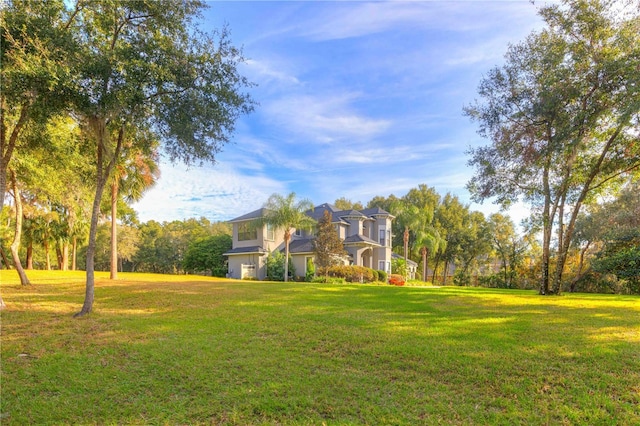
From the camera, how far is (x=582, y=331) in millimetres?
7977

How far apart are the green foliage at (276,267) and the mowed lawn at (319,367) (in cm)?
1733

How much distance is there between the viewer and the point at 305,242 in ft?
101

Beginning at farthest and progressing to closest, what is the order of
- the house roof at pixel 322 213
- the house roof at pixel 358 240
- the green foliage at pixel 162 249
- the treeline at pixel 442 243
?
1. the green foliage at pixel 162 249
2. the house roof at pixel 322 213
3. the house roof at pixel 358 240
4. the treeline at pixel 442 243

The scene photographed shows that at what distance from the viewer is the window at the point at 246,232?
30.3m

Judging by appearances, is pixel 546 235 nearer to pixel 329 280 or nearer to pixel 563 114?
pixel 563 114

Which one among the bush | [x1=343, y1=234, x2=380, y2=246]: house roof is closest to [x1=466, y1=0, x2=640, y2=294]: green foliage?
the bush

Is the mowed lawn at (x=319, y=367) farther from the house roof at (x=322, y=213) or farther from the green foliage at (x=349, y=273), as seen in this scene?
the house roof at (x=322, y=213)

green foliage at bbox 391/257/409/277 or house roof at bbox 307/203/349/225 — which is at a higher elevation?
house roof at bbox 307/203/349/225

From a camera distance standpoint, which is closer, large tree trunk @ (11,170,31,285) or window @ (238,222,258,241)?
large tree trunk @ (11,170,31,285)

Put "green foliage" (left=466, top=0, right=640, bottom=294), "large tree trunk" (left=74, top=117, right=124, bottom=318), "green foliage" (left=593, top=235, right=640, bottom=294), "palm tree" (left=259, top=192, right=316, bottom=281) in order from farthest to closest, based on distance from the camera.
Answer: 1. "palm tree" (left=259, top=192, right=316, bottom=281)
2. "green foliage" (left=593, top=235, right=640, bottom=294)
3. "green foliage" (left=466, top=0, right=640, bottom=294)
4. "large tree trunk" (left=74, top=117, right=124, bottom=318)

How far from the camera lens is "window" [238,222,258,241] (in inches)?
1192

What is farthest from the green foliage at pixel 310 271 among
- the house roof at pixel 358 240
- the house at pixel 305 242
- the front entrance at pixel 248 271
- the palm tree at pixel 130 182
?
the palm tree at pixel 130 182

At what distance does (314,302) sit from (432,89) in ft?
32.8

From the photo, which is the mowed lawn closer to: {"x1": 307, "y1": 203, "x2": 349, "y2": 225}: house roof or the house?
the house
